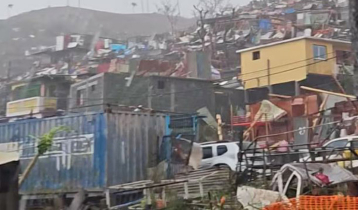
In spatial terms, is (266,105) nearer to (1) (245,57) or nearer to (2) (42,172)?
(1) (245,57)

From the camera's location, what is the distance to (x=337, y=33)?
43219 mm

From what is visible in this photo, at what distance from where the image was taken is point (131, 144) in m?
14.3

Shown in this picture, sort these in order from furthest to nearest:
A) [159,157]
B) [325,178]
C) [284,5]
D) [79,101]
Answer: [284,5] → [79,101] → [159,157] → [325,178]

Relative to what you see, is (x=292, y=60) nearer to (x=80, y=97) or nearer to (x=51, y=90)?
(x=80, y=97)

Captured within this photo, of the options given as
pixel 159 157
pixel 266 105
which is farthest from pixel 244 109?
pixel 159 157

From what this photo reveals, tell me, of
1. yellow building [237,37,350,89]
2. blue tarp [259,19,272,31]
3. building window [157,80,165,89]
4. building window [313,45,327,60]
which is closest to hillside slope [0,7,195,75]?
blue tarp [259,19,272,31]

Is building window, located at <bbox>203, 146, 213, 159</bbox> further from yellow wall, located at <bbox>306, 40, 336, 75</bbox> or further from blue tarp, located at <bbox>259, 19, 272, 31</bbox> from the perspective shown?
blue tarp, located at <bbox>259, 19, 272, 31</bbox>

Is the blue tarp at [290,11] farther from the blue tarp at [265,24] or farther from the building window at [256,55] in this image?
the building window at [256,55]

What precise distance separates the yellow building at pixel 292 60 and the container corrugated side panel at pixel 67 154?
1875 centimetres

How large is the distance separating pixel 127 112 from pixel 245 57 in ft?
69.1

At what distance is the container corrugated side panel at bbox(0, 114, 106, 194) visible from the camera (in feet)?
44.9

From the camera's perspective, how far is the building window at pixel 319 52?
3161 cm

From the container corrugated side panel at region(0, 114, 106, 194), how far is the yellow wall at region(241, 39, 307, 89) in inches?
738

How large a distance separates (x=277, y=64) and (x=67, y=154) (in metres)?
20.1
